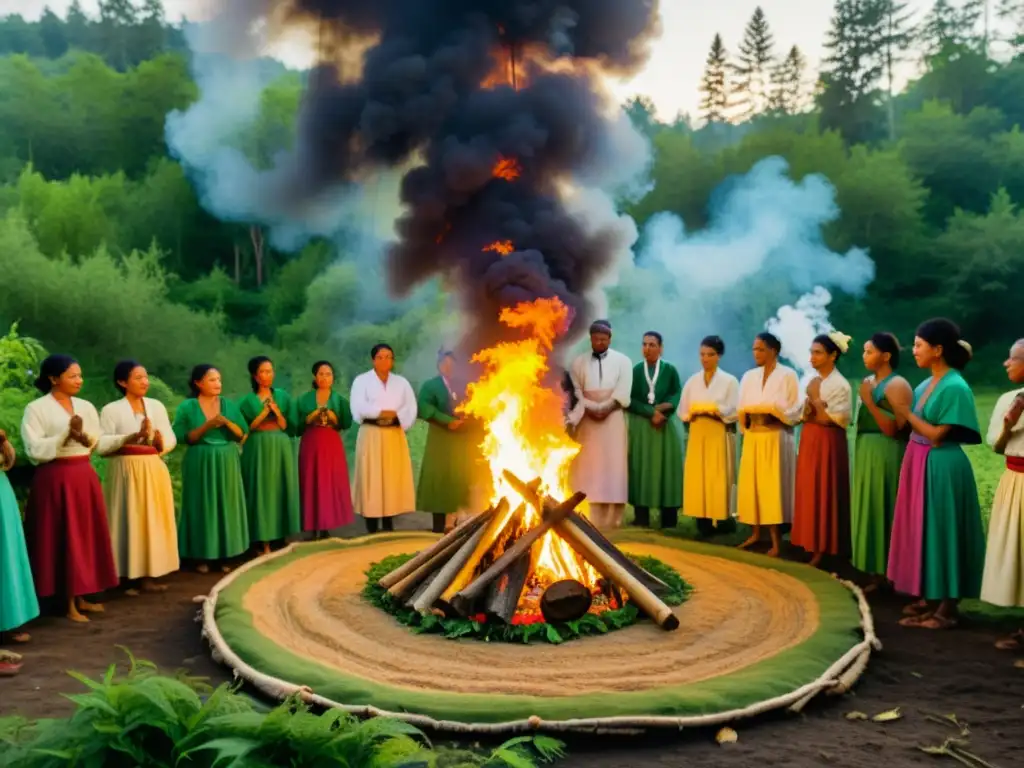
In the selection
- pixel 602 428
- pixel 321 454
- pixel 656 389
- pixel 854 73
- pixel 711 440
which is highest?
pixel 854 73

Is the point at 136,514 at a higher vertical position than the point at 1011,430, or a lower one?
lower

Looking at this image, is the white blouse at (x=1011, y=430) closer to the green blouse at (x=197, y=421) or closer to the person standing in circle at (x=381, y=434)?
the person standing in circle at (x=381, y=434)

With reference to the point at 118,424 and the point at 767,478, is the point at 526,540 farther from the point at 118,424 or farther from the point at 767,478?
the point at 118,424

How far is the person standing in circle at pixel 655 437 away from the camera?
9234 mm

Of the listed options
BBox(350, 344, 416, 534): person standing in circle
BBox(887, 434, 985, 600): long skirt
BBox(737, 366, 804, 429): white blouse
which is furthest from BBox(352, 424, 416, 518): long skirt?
BBox(887, 434, 985, 600): long skirt

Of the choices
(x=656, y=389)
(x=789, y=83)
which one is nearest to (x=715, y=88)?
(x=789, y=83)

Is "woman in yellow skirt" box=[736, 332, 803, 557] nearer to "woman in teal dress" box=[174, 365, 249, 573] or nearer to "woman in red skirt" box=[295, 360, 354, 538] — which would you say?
"woman in red skirt" box=[295, 360, 354, 538]

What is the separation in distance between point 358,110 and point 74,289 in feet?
33.7

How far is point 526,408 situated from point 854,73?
16994mm

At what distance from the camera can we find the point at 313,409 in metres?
8.59

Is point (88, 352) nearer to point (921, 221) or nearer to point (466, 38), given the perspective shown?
point (466, 38)

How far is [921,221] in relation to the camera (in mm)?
18688

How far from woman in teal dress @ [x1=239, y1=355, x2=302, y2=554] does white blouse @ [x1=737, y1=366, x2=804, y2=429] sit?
457cm

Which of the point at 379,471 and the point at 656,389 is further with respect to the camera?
the point at 656,389
